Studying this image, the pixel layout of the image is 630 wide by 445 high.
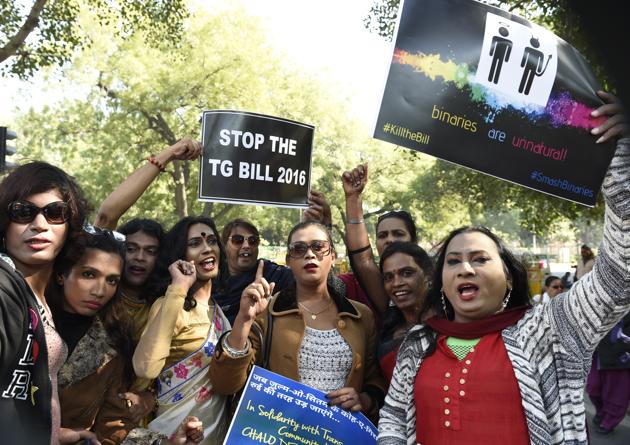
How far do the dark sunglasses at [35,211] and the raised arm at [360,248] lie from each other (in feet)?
5.86

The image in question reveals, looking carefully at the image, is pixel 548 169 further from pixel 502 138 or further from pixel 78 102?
pixel 78 102

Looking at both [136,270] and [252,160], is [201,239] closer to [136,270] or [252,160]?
[136,270]

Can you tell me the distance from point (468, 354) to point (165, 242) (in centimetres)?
213

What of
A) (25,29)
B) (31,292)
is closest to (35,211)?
(31,292)

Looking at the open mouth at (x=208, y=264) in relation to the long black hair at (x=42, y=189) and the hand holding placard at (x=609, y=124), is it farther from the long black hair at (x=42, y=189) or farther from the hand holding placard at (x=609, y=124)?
the hand holding placard at (x=609, y=124)

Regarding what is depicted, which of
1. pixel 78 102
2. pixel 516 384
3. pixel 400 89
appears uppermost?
pixel 78 102

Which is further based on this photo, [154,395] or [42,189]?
[154,395]

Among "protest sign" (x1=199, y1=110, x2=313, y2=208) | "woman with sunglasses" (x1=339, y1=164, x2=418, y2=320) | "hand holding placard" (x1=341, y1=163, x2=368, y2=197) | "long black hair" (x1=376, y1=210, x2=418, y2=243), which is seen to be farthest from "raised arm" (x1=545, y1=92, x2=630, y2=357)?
"protest sign" (x1=199, y1=110, x2=313, y2=208)

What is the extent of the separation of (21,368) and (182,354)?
44.2 inches

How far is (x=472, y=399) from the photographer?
223cm

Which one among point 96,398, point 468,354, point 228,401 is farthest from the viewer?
point 228,401

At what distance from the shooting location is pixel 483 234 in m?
2.57

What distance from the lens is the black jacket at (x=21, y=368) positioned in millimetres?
2086

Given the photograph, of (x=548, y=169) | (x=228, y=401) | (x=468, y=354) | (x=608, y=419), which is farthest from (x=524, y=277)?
(x=608, y=419)
